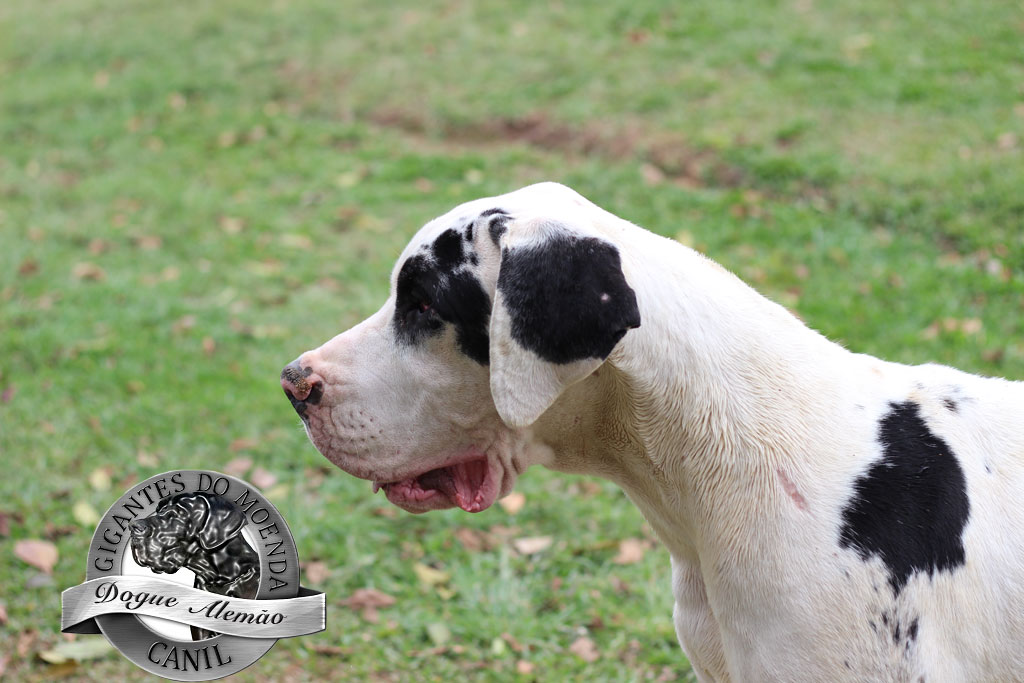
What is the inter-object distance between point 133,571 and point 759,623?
5.40 ft

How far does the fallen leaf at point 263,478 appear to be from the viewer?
190 inches

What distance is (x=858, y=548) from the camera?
2.18 m

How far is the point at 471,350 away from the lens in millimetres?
2367

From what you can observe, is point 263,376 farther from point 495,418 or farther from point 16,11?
point 16,11

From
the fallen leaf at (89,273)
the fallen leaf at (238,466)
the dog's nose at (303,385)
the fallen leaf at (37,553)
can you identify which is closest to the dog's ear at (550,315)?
the dog's nose at (303,385)

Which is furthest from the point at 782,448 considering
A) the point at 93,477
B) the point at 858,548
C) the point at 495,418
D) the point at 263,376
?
the point at 263,376

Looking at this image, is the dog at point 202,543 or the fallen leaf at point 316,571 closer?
the dog at point 202,543

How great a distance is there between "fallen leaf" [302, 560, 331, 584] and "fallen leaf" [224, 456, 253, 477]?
2.70ft

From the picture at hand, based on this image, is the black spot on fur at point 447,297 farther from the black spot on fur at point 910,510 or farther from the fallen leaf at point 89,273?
the fallen leaf at point 89,273

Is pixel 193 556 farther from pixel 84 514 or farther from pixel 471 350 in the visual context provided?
pixel 84 514

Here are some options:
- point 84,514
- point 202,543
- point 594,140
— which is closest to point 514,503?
point 84,514

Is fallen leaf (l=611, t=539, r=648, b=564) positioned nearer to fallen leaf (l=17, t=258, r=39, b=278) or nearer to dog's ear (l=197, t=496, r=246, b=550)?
dog's ear (l=197, t=496, r=246, b=550)

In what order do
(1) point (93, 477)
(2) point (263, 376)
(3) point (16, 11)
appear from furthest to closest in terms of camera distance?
(3) point (16, 11) < (2) point (263, 376) < (1) point (93, 477)

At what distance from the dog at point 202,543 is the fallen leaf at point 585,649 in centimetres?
158
